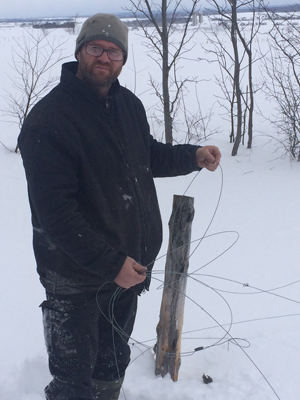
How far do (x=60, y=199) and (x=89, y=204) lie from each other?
0.17 m

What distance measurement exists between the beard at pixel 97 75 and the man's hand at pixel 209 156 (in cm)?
56

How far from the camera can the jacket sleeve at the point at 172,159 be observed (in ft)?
6.22

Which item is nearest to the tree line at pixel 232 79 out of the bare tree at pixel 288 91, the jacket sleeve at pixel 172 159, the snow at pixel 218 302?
the bare tree at pixel 288 91

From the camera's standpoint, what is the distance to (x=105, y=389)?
6.13 ft

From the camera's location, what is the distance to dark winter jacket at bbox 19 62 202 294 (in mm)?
1360

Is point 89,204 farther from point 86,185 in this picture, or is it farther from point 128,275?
point 128,275

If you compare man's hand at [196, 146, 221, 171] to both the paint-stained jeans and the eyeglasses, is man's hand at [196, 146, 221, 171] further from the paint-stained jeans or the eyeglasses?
the paint-stained jeans

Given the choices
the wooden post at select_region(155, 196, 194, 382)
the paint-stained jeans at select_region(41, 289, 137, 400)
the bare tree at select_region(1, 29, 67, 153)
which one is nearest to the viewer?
the paint-stained jeans at select_region(41, 289, 137, 400)

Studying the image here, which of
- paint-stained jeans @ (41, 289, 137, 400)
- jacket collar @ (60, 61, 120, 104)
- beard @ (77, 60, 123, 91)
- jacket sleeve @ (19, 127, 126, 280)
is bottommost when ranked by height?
paint-stained jeans @ (41, 289, 137, 400)

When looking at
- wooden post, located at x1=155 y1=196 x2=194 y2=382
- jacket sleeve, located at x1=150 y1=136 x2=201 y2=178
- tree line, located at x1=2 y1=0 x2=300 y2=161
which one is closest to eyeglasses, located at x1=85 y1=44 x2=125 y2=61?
jacket sleeve, located at x1=150 y1=136 x2=201 y2=178

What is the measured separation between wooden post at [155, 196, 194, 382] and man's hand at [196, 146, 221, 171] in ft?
0.77

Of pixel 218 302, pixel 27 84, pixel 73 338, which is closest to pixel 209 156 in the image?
pixel 73 338

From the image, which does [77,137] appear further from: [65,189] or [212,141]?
[212,141]

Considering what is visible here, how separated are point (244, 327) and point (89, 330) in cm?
141
